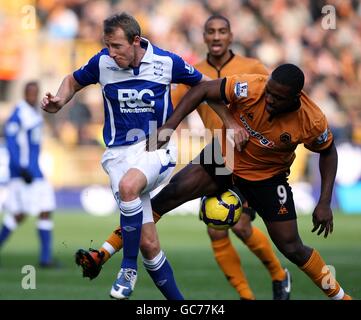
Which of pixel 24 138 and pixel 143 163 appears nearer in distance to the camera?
pixel 143 163

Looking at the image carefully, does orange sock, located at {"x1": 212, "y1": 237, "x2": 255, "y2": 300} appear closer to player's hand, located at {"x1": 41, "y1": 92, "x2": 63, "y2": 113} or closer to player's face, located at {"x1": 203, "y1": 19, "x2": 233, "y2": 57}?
player's face, located at {"x1": 203, "y1": 19, "x2": 233, "y2": 57}

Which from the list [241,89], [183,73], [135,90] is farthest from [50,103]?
[241,89]

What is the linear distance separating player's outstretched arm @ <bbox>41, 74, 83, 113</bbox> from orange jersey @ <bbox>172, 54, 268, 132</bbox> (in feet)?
5.68

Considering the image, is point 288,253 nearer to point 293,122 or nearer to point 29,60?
point 293,122

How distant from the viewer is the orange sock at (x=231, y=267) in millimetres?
9520

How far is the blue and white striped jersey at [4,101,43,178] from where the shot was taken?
13281 mm

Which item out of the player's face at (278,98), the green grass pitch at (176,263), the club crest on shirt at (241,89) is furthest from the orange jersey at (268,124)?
the green grass pitch at (176,263)

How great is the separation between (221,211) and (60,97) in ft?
5.49

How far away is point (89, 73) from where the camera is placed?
8.10 meters

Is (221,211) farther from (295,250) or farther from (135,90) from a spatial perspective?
(135,90)

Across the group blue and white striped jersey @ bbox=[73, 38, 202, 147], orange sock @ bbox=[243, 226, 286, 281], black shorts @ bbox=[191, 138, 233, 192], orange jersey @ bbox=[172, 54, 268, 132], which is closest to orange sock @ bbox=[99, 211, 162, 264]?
blue and white striped jersey @ bbox=[73, 38, 202, 147]

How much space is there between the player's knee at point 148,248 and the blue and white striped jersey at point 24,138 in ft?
18.5

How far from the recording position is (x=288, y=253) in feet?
26.6

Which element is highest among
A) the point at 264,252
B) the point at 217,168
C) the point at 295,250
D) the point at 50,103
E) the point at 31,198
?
the point at 50,103
